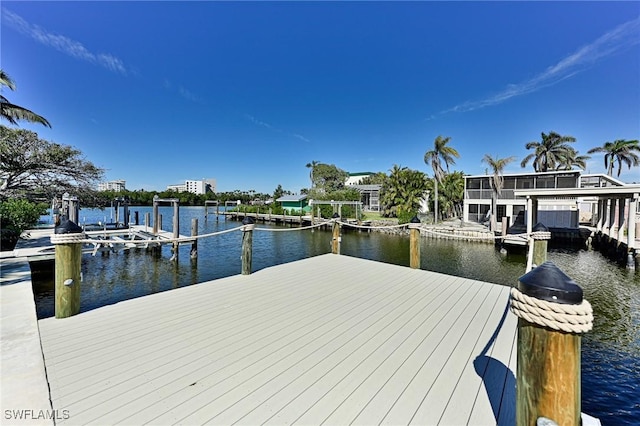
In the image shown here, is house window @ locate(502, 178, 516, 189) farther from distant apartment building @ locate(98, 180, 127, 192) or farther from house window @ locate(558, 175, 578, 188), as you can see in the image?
distant apartment building @ locate(98, 180, 127, 192)

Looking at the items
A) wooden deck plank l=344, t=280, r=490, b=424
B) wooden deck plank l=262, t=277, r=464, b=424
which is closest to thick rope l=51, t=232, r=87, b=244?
wooden deck plank l=262, t=277, r=464, b=424

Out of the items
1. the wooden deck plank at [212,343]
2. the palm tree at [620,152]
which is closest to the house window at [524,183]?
the palm tree at [620,152]

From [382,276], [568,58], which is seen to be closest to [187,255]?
[382,276]

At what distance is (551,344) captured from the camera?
1.13 metres

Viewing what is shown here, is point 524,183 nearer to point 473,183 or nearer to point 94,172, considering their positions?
point 473,183

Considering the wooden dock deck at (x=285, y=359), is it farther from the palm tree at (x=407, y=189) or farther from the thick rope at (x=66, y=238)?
the palm tree at (x=407, y=189)

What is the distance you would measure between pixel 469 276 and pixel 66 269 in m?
10.5

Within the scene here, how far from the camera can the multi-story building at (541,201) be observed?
1917 cm

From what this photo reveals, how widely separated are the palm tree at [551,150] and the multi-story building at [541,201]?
5.06 metres

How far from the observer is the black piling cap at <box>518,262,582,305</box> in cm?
109

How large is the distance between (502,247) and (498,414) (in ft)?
47.5

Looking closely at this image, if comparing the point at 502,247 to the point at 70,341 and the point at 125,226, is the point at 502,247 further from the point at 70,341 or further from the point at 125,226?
the point at 125,226

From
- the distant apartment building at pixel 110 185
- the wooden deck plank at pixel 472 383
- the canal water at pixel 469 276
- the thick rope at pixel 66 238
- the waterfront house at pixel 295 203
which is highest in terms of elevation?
the distant apartment building at pixel 110 185

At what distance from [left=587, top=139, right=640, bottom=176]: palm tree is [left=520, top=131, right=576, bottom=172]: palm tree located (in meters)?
5.66
